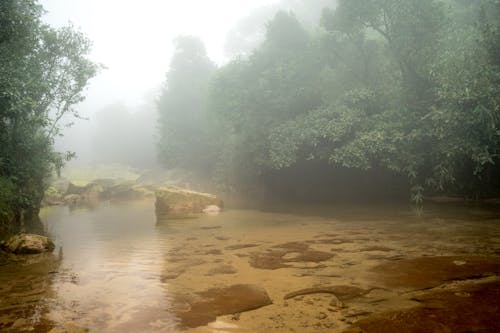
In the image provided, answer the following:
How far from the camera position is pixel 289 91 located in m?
22.5

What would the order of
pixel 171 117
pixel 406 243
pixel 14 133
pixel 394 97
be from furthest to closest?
pixel 171 117, pixel 394 97, pixel 14 133, pixel 406 243

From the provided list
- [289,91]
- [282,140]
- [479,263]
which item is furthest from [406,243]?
[289,91]

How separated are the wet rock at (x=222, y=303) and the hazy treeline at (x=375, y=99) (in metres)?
11.3

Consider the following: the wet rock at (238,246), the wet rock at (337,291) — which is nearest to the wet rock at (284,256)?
the wet rock at (238,246)

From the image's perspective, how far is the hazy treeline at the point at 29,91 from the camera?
1359cm

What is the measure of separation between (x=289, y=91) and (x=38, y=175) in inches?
614

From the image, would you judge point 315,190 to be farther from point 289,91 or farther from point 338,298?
point 338,298

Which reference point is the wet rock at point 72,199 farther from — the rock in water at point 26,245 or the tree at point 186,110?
the rock in water at point 26,245

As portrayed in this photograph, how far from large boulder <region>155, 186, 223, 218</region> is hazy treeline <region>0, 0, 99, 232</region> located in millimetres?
6542

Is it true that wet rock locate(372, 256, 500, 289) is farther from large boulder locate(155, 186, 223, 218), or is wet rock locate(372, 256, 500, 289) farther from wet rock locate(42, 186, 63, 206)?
wet rock locate(42, 186, 63, 206)

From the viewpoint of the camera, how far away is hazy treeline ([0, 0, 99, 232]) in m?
13.6

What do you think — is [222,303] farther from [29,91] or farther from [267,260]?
[29,91]

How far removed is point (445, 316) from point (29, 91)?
17.0 meters

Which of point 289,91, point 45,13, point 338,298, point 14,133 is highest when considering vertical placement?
point 45,13
